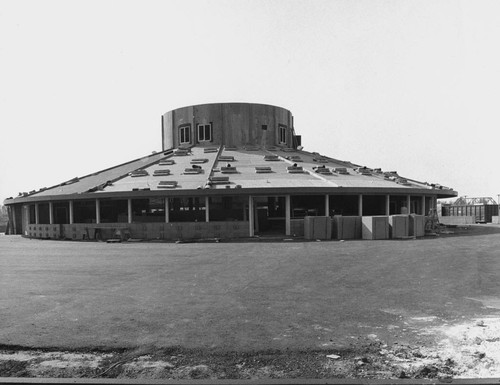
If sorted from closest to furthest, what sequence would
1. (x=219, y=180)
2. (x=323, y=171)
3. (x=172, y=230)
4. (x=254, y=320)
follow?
1. (x=254, y=320)
2. (x=172, y=230)
3. (x=219, y=180)
4. (x=323, y=171)

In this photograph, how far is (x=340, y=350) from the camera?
15.2 ft

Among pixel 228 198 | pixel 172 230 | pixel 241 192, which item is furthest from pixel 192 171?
pixel 241 192

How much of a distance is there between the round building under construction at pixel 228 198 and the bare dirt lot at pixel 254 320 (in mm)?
9371

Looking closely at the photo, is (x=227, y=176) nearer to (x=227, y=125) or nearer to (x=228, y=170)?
(x=228, y=170)

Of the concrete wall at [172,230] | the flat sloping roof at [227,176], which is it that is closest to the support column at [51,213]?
the flat sloping roof at [227,176]

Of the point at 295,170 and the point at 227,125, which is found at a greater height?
the point at 227,125

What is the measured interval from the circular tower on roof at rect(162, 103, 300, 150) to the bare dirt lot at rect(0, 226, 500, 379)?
73.3ft

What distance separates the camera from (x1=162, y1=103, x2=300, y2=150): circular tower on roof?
32.6 m

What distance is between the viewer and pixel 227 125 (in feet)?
107

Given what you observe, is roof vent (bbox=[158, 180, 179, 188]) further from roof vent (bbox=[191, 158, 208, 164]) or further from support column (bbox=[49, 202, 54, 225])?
support column (bbox=[49, 202, 54, 225])

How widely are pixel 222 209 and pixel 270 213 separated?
392 centimetres

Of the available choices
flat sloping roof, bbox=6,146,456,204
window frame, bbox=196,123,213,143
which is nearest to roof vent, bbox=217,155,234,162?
flat sloping roof, bbox=6,146,456,204

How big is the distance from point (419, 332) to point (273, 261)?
23.0 feet

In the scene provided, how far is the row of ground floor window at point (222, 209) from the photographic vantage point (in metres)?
22.3
